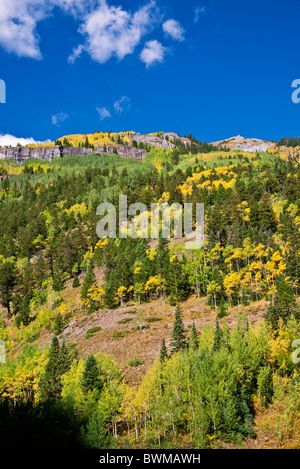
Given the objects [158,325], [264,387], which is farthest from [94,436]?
[158,325]

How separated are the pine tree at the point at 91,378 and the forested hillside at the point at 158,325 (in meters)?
0.13

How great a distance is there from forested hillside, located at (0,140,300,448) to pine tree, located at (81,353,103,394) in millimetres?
127

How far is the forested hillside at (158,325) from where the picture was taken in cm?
2920

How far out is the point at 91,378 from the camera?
107ft

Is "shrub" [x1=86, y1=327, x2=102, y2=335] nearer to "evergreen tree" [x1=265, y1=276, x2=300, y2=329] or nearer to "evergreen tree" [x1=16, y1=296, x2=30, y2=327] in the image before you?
"evergreen tree" [x1=16, y1=296, x2=30, y2=327]

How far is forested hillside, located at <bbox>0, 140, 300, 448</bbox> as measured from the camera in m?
29.2

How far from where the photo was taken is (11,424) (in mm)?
19938

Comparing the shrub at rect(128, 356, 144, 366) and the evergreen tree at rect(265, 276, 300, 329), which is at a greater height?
the evergreen tree at rect(265, 276, 300, 329)

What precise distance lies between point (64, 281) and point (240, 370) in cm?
7484

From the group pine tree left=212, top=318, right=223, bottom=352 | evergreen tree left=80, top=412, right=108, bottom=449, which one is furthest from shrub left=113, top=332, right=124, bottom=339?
evergreen tree left=80, top=412, right=108, bottom=449

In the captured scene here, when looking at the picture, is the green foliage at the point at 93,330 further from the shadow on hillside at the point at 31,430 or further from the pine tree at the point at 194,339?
the shadow on hillside at the point at 31,430

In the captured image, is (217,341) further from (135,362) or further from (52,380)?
(52,380)

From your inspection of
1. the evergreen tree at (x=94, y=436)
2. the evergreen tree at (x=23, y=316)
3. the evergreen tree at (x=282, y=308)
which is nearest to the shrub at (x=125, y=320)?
the evergreen tree at (x=282, y=308)

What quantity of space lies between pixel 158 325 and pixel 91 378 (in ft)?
79.2
